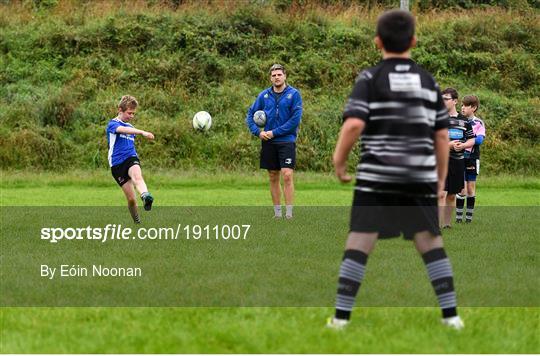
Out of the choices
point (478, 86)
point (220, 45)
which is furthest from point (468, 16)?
point (220, 45)

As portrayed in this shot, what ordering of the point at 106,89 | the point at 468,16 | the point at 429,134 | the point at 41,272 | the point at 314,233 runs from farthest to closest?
the point at 468,16, the point at 106,89, the point at 314,233, the point at 41,272, the point at 429,134

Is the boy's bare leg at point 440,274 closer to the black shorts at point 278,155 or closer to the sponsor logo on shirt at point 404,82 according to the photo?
the sponsor logo on shirt at point 404,82

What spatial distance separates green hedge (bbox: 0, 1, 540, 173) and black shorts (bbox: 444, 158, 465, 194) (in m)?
11.1

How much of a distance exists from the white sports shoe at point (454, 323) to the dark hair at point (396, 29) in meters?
1.68

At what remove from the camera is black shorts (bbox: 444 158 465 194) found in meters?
11.3

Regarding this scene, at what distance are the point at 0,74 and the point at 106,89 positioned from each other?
334 cm

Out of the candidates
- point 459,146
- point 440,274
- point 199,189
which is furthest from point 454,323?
point 199,189

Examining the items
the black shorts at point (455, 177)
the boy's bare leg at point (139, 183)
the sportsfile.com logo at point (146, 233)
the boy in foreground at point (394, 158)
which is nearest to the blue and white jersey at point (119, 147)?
the boy's bare leg at point (139, 183)

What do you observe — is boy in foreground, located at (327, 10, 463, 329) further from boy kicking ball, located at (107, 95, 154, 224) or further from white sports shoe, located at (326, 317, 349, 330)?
boy kicking ball, located at (107, 95, 154, 224)

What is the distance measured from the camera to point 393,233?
530 cm

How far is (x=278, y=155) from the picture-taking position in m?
12.4

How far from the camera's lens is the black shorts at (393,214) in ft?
17.1

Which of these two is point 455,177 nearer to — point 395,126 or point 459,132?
point 459,132

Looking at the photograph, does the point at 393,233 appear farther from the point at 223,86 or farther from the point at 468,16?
the point at 468,16
